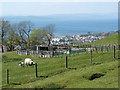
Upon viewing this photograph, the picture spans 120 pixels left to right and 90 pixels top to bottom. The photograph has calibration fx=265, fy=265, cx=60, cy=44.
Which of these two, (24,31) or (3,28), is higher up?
(3,28)

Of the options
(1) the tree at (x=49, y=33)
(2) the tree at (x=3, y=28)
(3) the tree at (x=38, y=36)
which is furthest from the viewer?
(1) the tree at (x=49, y=33)

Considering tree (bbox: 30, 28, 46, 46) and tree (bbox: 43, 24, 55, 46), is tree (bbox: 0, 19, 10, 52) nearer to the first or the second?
tree (bbox: 30, 28, 46, 46)

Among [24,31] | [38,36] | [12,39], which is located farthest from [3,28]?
[38,36]

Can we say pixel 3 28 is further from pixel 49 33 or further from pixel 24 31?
pixel 49 33

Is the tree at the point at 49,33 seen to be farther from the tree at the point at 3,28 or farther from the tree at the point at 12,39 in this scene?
the tree at the point at 3,28

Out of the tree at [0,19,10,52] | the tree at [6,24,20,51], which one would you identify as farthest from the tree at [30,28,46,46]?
the tree at [0,19,10,52]

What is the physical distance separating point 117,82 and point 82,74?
401 centimetres

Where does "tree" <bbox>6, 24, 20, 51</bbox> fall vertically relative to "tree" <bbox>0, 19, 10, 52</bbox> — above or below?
below

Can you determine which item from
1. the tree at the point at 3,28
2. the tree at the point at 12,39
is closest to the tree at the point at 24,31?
the tree at the point at 12,39

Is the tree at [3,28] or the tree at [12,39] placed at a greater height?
the tree at [3,28]

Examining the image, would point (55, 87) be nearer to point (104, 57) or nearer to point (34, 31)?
point (104, 57)

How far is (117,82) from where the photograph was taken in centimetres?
1293

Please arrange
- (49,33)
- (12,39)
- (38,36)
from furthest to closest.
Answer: (49,33)
(38,36)
(12,39)

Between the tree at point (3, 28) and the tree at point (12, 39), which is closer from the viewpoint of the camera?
the tree at point (3, 28)
